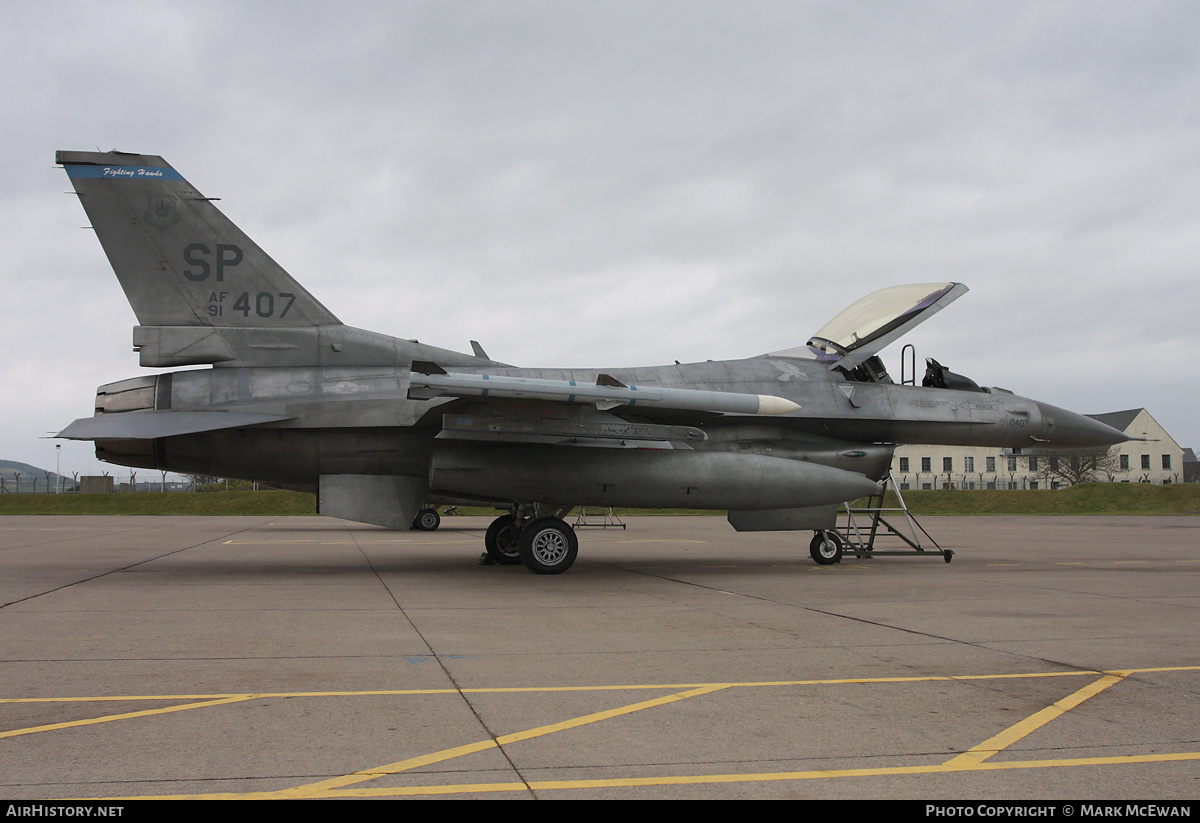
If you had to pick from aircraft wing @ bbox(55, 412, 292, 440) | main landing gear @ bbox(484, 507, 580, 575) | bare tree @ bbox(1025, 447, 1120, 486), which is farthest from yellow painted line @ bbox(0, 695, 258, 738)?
bare tree @ bbox(1025, 447, 1120, 486)

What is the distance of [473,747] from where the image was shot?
12.8 ft

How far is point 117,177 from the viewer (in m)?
11.3

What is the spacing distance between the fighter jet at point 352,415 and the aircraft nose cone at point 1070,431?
154 inches

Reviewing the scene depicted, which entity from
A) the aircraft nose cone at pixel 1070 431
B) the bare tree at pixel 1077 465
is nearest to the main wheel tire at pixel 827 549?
the aircraft nose cone at pixel 1070 431

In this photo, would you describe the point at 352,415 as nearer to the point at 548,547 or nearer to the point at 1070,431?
the point at 548,547

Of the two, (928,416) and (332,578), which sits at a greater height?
(928,416)

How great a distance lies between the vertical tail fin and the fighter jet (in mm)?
19

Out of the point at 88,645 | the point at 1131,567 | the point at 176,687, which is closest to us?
the point at 176,687

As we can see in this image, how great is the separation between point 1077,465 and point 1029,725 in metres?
75.7

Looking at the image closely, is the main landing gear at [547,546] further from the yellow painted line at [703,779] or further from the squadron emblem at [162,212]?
the yellow painted line at [703,779]

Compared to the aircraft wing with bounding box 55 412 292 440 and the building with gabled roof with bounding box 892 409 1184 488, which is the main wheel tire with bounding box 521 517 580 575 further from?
the building with gabled roof with bounding box 892 409 1184 488
